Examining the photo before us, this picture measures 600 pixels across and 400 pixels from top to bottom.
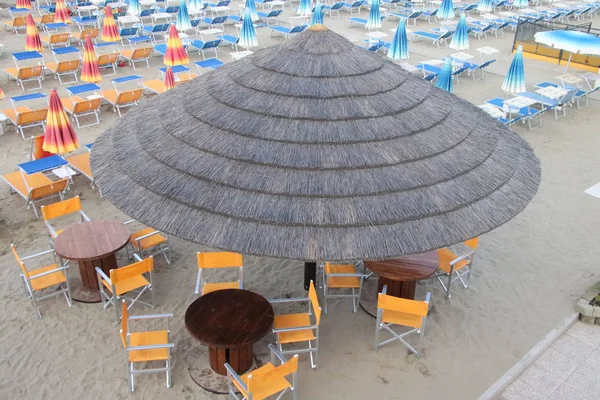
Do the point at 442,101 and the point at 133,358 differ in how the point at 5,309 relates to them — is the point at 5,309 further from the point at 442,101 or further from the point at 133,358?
the point at 442,101

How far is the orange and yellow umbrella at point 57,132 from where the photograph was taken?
336 inches

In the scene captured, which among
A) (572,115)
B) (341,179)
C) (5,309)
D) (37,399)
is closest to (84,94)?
(5,309)

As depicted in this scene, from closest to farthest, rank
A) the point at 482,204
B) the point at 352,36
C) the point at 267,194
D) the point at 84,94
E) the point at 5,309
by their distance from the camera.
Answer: the point at 267,194 → the point at 482,204 → the point at 5,309 → the point at 84,94 → the point at 352,36

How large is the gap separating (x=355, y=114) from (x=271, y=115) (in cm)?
88

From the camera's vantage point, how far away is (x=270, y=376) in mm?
4961

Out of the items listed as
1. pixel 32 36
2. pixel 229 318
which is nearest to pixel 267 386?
pixel 229 318

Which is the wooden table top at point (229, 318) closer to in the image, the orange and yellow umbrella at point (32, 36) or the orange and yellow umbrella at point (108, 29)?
the orange and yellow umbrella at point (108, 29)

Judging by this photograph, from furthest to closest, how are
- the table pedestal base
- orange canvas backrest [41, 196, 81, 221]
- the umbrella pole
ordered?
orange canvas backrest [41, 196, 81, 221] → the umbrella pole → the table pedestal base

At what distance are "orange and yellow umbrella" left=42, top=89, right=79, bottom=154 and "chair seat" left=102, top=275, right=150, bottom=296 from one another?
10.7 feet

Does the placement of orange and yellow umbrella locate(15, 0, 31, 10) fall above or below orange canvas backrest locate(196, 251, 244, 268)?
above

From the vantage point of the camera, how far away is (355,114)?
5.36 meters

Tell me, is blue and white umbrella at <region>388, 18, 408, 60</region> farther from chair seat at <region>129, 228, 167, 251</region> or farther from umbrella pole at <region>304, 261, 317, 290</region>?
chair seat at <region>129, 228, 167, 251</region>

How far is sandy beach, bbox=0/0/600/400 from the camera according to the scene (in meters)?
5.76

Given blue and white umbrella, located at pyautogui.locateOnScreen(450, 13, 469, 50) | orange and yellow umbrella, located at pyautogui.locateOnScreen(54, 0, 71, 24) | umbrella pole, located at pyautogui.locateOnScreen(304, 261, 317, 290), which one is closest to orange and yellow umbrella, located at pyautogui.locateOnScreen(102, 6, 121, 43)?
orange and yellow umbrella, located at pyautogui.locateOnScreen(54, 0, 71, 24)
